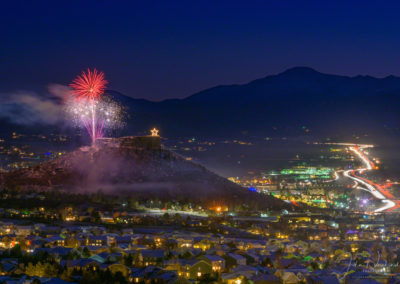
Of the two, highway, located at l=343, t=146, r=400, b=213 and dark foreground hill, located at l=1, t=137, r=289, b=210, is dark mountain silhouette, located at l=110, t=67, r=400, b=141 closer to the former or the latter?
highway, located at l=343, t=146, r=400, b=213

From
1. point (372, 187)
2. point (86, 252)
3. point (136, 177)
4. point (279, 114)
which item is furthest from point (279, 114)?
point (86, 252)

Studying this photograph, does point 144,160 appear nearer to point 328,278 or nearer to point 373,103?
point 328,278

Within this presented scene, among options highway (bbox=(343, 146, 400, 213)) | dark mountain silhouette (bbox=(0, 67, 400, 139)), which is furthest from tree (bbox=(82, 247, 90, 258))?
dark mountain silhouette (bbox=(0, 67, 400, 139))

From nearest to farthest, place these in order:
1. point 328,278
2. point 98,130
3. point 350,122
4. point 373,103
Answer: point 328,278, point 98,130, point 350,122, point 373,103

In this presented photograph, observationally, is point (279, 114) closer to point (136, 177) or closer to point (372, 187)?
point (372, 187)

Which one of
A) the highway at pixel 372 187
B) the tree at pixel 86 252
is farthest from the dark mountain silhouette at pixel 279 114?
the tree at pixel 86 252

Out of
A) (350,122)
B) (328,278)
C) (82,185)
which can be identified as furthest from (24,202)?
(350,122)
